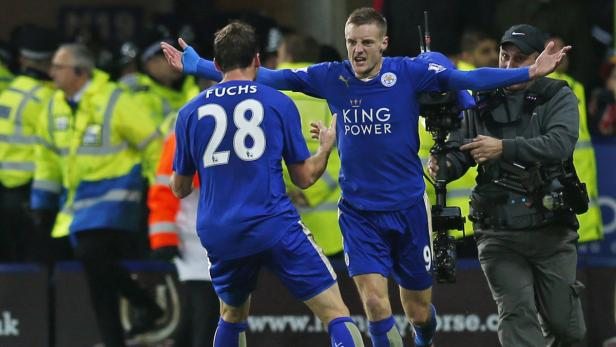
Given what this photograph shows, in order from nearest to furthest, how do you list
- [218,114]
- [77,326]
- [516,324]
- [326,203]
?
[218,114], [516,324], [326,203], [77,326]

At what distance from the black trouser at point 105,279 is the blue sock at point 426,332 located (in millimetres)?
2615

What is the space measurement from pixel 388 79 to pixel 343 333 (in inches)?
61.9

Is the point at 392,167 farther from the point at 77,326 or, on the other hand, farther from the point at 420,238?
the point at 77,326

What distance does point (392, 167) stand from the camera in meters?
9.23

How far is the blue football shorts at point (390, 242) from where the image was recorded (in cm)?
930

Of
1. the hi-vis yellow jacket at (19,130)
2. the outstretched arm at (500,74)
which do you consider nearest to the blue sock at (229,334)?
the outstretched arm at (500,74)

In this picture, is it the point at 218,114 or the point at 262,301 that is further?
the point at 262,301

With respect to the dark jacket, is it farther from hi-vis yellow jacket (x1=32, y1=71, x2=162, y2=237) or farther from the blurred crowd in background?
hi-vis yellow jacket (x1=32, y1=71, x2=162, y2=237)

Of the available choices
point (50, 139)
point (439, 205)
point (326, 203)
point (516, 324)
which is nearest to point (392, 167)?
point (439, 205)

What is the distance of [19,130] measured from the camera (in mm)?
12352

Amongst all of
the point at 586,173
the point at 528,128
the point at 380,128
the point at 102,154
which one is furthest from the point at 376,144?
the point at 102,154

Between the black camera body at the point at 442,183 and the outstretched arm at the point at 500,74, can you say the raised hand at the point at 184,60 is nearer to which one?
the black camera body at the point at 442,183

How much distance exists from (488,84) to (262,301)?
3.44 metres

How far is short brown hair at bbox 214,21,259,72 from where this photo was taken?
8.45 meters
